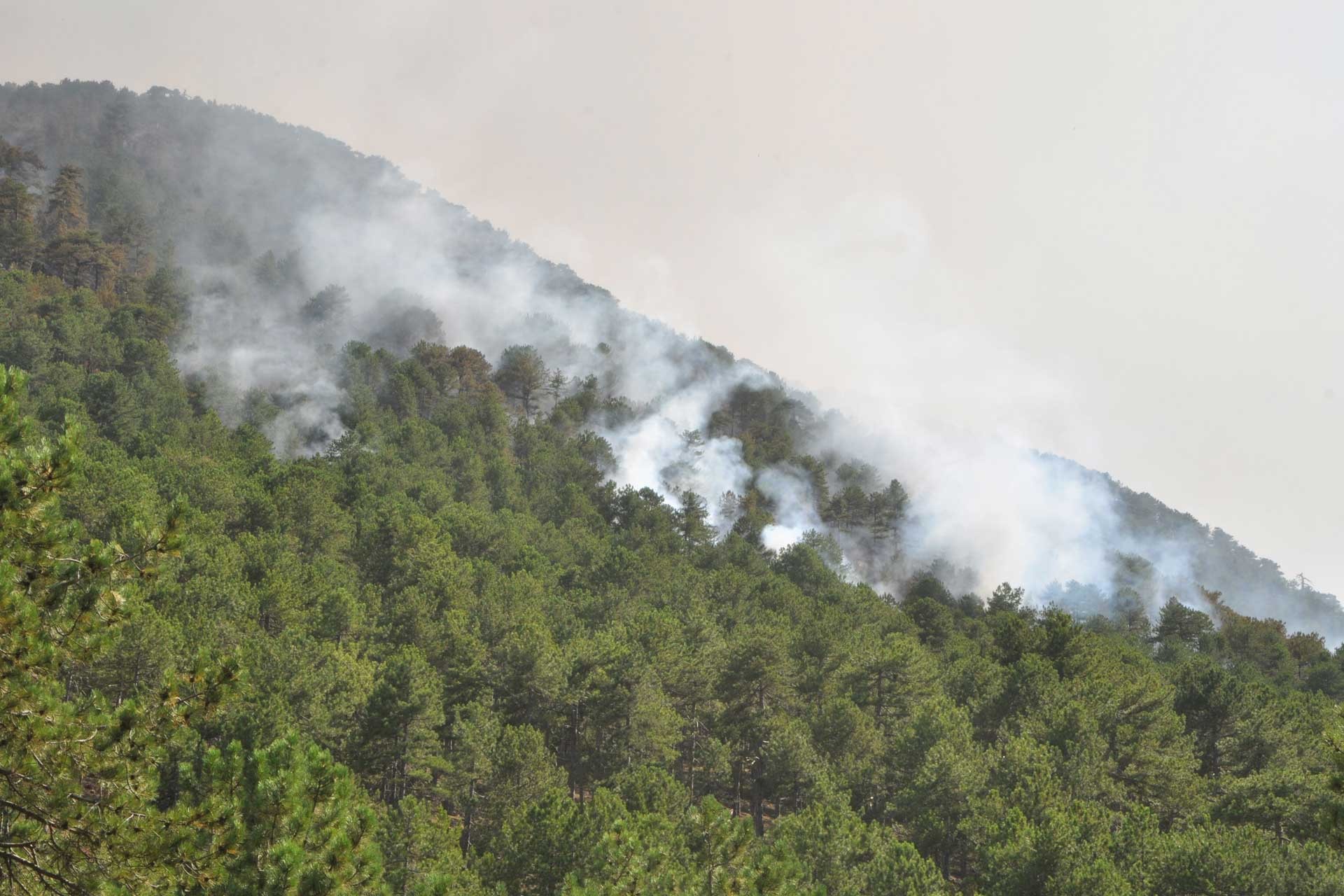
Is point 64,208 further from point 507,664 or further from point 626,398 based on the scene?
point 507,664

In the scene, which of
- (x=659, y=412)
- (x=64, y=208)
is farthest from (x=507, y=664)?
(x=64, y=208)

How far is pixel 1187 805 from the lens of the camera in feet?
117

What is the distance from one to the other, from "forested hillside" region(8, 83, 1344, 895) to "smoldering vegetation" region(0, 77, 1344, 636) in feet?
4.01

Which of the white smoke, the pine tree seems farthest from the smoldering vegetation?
the pine tree

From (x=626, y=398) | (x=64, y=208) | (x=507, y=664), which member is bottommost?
(x=507, y=664)

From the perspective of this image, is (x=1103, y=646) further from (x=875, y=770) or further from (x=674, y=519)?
(x=674, y=519)

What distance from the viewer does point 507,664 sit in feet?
133

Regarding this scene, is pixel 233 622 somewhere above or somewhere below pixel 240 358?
below

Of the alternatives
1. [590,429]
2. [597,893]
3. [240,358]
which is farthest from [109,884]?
[590,429]

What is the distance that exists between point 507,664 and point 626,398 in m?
94.1

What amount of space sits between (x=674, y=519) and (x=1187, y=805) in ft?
183

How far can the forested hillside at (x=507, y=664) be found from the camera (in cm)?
1093

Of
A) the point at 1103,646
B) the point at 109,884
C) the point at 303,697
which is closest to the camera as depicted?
the point at 109,884

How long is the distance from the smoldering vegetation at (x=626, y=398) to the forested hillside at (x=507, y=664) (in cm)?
122
